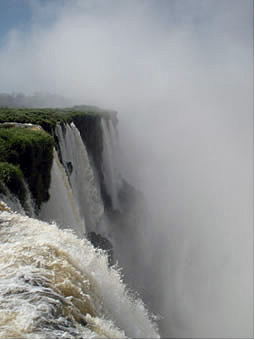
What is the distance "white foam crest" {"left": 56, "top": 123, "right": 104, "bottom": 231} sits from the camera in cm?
2114

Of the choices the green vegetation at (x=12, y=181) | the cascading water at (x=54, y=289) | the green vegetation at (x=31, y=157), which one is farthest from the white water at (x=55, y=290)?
the green vegetation at (x=31, y=157)

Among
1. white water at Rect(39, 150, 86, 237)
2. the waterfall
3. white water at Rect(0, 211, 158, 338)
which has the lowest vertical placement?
the waterfall

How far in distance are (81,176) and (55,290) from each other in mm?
18162

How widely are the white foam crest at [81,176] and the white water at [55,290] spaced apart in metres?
13.7

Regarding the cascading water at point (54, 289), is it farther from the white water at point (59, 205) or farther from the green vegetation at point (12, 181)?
the white water at point (59, 205)

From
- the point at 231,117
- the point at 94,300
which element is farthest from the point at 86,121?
the point at 231,117

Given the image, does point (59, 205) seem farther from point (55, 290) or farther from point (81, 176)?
point (81, 176)

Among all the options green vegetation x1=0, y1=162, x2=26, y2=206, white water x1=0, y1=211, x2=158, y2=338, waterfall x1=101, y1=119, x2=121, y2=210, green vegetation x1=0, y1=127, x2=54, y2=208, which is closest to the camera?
white water x1=0, y1=211, x2=158, y2=338

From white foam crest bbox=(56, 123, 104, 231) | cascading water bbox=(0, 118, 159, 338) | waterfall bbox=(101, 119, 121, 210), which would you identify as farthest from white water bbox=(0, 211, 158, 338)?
waterfall bbox=(101, 119, 121, 210)

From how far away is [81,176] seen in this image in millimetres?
22969

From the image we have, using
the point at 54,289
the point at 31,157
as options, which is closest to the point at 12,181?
the point at 31,157

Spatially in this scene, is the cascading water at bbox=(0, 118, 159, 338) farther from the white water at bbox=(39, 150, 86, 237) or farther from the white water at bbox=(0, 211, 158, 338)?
the white water at bbox=(39, 150, 86, 237)

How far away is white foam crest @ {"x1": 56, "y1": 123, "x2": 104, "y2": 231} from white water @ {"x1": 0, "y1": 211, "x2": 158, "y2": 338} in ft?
45.0

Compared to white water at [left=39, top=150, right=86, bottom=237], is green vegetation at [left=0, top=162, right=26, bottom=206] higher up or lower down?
higher up
